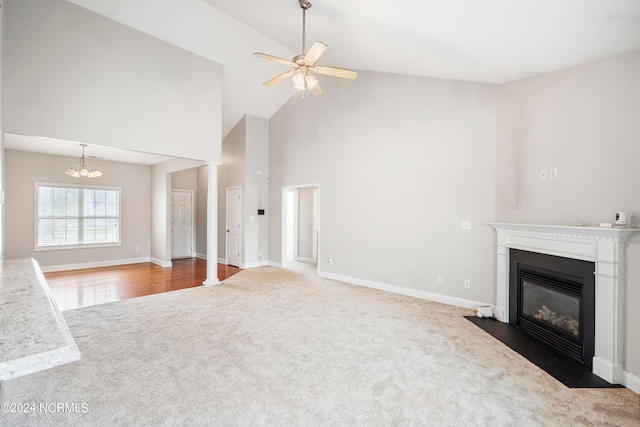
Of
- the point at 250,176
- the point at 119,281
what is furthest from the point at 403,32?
the point at 119,281

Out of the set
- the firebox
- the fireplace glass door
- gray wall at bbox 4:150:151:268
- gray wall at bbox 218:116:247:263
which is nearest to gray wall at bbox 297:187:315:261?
gray wall at bbox 218:116:247:263

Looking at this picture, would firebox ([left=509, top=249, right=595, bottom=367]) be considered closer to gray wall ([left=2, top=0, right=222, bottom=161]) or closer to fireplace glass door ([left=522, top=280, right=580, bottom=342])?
fireplace glass door ([left=522, top=280, right=580, bottom=342])

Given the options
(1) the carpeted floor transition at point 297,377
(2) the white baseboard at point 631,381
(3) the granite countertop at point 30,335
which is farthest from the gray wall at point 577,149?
(3) the granite countertop at point 30,335

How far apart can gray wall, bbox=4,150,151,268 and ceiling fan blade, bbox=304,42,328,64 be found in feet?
20.8

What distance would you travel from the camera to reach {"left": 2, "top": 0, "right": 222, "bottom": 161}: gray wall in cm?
353

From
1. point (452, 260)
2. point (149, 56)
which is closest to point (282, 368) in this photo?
point (452, 260)

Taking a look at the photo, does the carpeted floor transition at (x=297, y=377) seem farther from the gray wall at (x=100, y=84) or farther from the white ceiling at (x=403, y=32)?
the white ceiling at (x=403, y=32)

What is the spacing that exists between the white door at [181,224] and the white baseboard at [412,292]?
4.78 meters

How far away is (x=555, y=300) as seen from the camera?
125 inches

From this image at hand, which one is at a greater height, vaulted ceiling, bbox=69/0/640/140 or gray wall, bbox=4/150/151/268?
vaulted ceiling, bbox=69/0/640/140

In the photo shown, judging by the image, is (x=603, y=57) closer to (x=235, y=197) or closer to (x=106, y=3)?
(x=106, y=3)

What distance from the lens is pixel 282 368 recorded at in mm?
2590

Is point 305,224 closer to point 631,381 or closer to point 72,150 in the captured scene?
point 72,150

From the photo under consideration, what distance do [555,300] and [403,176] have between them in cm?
256
